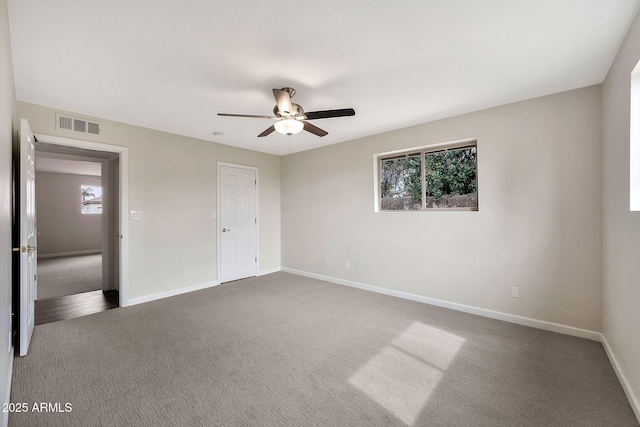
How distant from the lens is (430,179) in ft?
12.7

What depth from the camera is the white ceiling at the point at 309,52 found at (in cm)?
169

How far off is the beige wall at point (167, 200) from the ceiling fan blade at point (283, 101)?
250cm

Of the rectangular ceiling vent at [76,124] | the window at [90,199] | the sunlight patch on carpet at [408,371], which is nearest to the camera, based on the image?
the sunlight patch on carpet at [408,371]

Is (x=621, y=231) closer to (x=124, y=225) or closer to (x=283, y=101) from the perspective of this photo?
(x=283, y=101)

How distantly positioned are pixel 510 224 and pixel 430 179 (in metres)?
1.13

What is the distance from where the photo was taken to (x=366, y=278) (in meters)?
4.45

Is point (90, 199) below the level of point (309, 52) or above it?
below

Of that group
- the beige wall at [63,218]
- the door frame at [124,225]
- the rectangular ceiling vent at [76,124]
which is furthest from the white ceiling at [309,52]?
the beige wall at [63,218]

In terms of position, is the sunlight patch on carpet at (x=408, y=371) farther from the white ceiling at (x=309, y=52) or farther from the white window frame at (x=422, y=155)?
the white ceiling at (x=309, y=52)

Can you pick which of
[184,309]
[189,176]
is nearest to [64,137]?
[189,176]

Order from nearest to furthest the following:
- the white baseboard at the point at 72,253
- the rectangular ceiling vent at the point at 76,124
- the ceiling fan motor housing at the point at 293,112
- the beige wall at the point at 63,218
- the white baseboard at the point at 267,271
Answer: the ceiling fan motor housing at the point at 293,112
the rectangular ceiling vent at the point at 76,124
the white baseboard at the point at 267,271
the white baseboard at the point at 72,253
the beige wall at the point at 63,218

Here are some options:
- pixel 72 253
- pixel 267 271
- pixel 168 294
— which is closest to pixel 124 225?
pixel 168 294

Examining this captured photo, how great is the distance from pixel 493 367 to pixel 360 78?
2670mm

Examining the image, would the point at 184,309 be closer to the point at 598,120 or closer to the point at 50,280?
the point at 50,280
